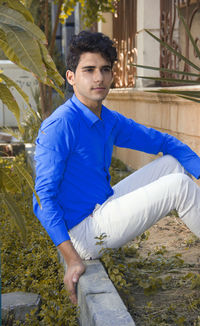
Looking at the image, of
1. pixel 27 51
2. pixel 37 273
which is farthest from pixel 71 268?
pixel 27 51

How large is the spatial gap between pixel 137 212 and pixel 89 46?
933mm

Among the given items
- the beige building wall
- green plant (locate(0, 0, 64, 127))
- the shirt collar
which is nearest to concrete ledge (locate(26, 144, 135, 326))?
the shirt collar

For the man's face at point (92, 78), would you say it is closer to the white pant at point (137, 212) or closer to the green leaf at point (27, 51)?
the white pant at point (137, 212)

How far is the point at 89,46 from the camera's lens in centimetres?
268

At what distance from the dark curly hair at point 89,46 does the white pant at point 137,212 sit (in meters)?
0.75

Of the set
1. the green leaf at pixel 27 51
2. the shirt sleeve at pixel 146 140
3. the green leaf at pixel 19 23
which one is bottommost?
the shirt sleeve at pixel 146 140

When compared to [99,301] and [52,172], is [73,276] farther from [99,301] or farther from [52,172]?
[52,172]

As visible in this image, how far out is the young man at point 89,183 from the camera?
7.83ft

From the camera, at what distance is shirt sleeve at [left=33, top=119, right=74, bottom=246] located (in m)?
2.36

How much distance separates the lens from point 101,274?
7.78 ft

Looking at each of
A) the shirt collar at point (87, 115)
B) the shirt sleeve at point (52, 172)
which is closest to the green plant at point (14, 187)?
the shirt sleeve at point (52, 172)

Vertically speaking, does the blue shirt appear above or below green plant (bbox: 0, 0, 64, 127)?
below

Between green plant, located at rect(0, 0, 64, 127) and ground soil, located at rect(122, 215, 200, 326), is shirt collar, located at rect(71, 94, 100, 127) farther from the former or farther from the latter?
green plant, located at rect(0, 0, 64, 127)

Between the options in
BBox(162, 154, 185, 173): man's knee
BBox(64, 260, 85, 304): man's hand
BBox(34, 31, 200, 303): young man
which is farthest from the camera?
BBox(162, 154, 185, 173): man's knee
